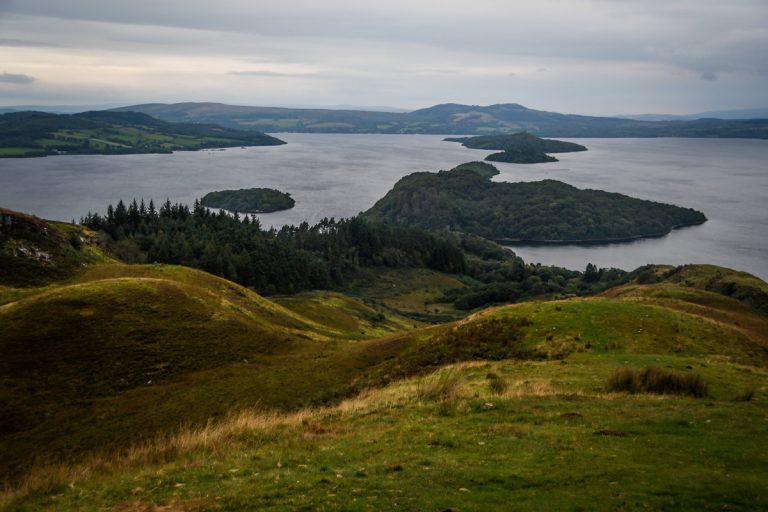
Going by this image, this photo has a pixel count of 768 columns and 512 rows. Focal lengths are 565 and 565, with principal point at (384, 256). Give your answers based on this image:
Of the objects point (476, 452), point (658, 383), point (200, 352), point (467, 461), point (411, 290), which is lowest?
point (411, 290)

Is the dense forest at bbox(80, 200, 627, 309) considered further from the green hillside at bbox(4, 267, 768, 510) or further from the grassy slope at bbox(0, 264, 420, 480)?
the green hillside at bbox(4, 267, 768, 510)

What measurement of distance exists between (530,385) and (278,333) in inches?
847

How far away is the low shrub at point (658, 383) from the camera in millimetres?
22047

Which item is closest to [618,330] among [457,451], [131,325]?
[457,451]

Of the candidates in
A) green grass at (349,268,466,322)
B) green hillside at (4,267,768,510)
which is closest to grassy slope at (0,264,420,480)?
green hillside at (4,267,768,510)

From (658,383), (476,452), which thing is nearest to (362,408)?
(476,452)

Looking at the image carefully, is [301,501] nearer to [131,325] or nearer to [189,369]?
[189,369]

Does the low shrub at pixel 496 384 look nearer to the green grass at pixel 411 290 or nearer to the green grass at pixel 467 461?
the green grass at pixel 467 461

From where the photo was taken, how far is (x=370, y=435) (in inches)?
722

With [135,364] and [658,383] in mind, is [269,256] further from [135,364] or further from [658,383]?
[658,383]

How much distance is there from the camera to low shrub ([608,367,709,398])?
22047 mm

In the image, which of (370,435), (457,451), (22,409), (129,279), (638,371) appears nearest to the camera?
(457,451)

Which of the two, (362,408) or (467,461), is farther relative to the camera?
(362,408)

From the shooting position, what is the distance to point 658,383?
73.5 feet
